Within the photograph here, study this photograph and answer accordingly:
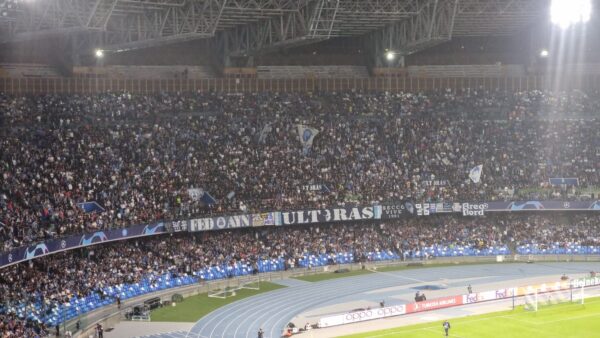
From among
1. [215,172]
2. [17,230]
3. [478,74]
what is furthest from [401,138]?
[17,230]

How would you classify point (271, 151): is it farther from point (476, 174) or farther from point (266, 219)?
point (476, 174)

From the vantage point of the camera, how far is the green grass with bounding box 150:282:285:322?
1801 inches

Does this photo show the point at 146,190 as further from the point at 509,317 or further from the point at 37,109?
the point at 509,317

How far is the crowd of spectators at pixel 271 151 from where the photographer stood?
53.1 m

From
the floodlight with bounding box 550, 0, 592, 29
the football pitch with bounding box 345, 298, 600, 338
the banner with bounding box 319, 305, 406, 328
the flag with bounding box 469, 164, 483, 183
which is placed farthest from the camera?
the flag with bounding box 469, 164, 483, 183

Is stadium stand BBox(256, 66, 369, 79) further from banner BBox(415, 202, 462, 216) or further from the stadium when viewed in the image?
banner BBox(415, 202, 462, 216)

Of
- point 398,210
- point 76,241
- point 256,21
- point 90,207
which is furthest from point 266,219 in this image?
point 76,241

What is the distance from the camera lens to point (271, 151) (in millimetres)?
64250

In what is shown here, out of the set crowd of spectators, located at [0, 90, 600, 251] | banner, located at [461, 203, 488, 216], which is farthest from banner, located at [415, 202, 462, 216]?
crowd of spectators, located at [0, 90, 600, 251]

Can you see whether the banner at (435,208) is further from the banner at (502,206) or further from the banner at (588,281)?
the banner at (588,281)

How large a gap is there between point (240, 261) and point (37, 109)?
57.3 ft

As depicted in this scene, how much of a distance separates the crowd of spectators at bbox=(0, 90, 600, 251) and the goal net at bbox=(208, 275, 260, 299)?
17.8ft

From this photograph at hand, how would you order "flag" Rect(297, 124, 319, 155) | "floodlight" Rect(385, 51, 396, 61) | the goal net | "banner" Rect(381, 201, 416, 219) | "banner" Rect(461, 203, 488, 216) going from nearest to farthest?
the goal net < "banner" Rect(381, 201, 416, 219) < "banner" Rect(461, 203, 488, 216) < "flag" Rect(297, 124, 319, 155) < "floodlight" Rect(385, 51, 396, 61)

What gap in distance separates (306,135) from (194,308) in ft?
71.3
